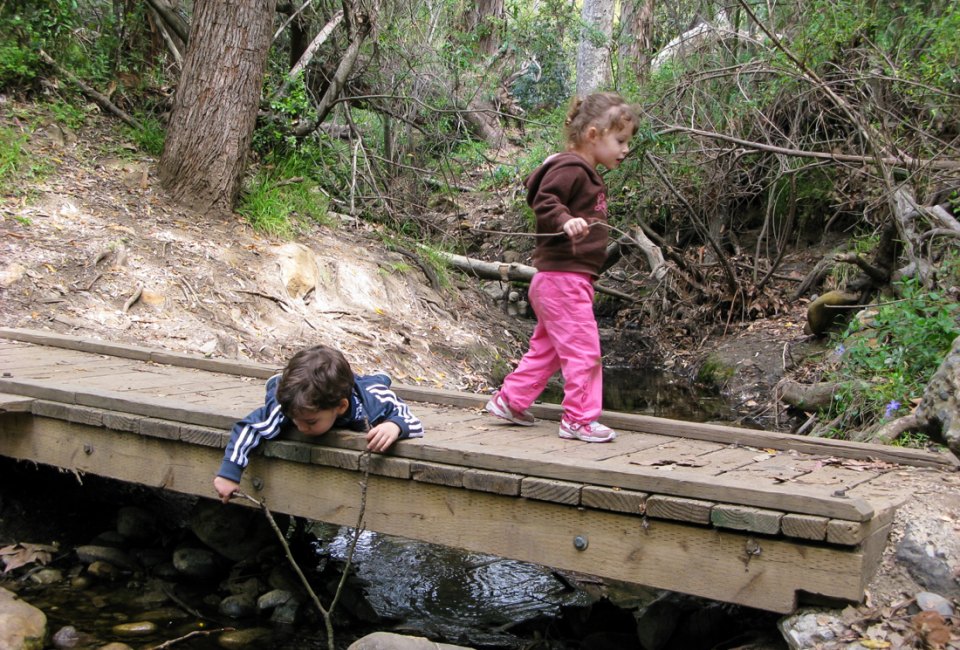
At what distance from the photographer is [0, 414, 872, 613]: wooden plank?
3.05 meters

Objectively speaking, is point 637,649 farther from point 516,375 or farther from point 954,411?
point 954,411

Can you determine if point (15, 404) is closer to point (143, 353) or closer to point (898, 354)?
point (143, 353)

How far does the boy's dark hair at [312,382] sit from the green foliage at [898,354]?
3.69m

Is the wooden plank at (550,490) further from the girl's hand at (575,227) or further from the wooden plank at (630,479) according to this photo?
the girl's hand at (575,227)

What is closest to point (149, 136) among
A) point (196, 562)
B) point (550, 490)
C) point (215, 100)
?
point (215, 100)

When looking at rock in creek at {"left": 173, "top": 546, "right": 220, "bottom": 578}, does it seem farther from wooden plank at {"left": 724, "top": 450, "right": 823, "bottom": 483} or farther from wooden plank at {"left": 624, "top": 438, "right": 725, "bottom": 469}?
wooden plank at {"left": 724, "top": 450, "right": 823, "bottom": 483}

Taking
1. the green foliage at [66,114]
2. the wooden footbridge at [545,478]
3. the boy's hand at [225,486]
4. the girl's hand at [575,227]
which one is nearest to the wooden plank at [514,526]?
the wooden footbridge at [545,478]

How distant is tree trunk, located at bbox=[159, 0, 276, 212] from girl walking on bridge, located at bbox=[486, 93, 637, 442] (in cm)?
575

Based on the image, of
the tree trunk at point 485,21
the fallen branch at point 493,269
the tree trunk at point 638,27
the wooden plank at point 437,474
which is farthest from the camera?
the tree trunk at point 485,21

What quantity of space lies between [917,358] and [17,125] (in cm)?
861

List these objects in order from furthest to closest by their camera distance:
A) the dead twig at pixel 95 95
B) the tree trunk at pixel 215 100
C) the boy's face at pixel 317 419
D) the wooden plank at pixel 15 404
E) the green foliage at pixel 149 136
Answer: the dead twig at pixel 95 95 < the green foliage at pixel 149 136 < the tree trunk at pixel 215 100 < the wooden plank at pixel 15 404 < the boy's face at pixel 317 419

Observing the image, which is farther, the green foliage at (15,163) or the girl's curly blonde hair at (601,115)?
the green foliage at (15,163)

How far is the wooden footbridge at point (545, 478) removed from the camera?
3049 mm

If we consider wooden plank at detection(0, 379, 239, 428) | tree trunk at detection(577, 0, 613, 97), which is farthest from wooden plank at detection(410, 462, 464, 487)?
tree trunk at detection(577, 0, 613, 97)
